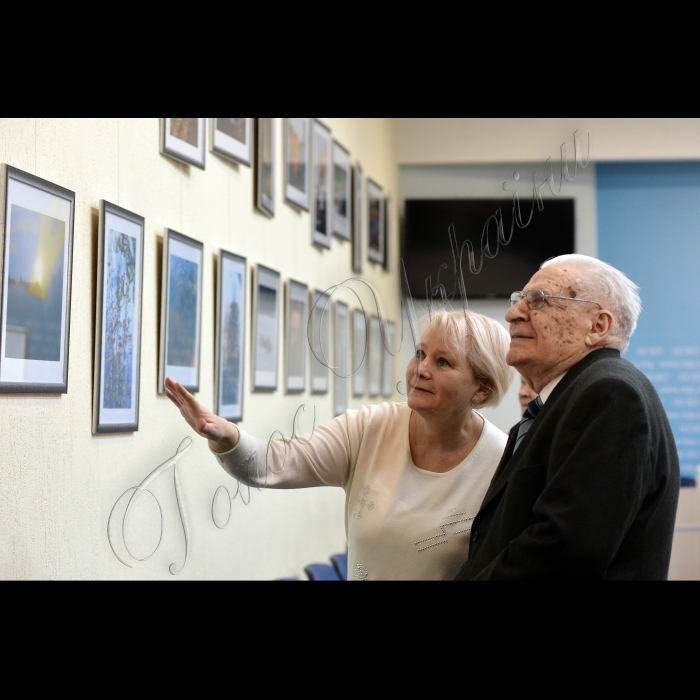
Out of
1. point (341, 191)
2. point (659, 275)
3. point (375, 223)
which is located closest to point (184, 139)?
point (341, 191)

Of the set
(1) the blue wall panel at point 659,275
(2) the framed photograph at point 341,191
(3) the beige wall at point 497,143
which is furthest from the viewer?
(1) the blue wall panel at point 659,275

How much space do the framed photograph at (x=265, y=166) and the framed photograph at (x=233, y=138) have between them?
82 millimetres

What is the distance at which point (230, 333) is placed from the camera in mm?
3502

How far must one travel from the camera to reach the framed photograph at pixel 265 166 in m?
3.95

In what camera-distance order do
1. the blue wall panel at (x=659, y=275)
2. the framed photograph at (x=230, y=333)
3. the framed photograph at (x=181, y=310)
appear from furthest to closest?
the blue wall panel at (x=659, y=275)
the framed photograph at (x=230, y=333)
the framed photograph at (x=181, y=310)

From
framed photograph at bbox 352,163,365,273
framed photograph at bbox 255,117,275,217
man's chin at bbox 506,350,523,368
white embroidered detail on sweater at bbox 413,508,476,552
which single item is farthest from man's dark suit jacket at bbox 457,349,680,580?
framed photograph at bbox 352,163,365,273

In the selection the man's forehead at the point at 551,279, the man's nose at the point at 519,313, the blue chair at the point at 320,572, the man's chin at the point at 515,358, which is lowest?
the blue chair at the point at 320,572

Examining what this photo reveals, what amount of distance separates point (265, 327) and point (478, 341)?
195 centimetres

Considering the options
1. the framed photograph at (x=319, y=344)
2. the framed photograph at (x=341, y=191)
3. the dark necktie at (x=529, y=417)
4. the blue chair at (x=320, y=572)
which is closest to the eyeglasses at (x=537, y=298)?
the dark necktie at (x=529, y=417)

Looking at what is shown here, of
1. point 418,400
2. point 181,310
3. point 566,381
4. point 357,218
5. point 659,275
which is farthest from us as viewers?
point 659,275

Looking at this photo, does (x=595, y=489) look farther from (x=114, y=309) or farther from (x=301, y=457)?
(x=114, y=309)

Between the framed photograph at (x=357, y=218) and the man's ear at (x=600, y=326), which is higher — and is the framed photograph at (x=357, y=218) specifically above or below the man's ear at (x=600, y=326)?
above

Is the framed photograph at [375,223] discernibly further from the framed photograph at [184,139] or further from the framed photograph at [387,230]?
the framed photograph at [184,139]
